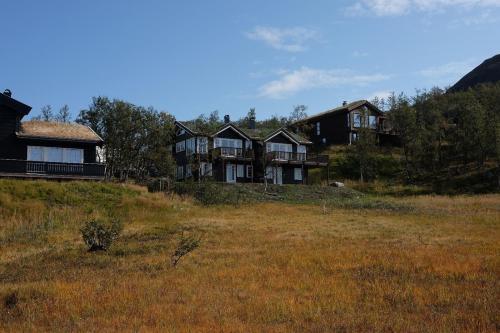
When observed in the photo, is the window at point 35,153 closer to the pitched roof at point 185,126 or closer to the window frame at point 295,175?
the pitched roof at point 185,126

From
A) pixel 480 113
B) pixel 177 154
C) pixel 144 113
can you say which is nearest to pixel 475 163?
pixel 480 113

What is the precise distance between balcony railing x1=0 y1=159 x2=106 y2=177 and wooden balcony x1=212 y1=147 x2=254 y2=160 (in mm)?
19134

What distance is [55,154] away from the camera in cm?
4119

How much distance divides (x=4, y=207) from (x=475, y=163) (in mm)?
57967

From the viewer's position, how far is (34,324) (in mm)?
11234

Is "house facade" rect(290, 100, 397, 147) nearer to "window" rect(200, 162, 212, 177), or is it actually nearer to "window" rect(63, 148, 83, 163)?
"window" rect(200, 162, 212, 177)

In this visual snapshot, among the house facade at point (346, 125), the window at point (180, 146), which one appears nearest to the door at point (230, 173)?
the window at point (180, 146)

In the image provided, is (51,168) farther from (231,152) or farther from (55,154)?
(231,152)

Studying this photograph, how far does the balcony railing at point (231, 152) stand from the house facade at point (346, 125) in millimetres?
22719

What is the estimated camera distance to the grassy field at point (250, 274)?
1116 cm

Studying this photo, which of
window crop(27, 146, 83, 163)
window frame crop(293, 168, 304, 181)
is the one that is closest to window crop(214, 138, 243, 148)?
window frame crop(293, 168, 304, 181)

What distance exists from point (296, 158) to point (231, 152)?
27.5 ft

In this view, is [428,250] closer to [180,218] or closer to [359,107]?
[180,218]

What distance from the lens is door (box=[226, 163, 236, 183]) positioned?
61.9 meters
